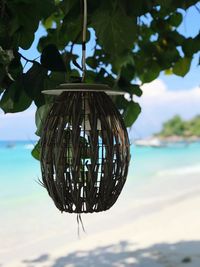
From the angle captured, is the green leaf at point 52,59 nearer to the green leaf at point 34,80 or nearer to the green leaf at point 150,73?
the green leaf at point 34,80

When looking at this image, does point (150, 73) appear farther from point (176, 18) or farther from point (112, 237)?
point (112, 237)

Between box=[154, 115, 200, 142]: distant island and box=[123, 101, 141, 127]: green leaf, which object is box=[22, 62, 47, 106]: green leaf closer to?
box=[123, 101, 141, 127]: green leaf

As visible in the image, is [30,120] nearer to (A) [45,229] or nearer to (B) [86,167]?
(B) [86,167]

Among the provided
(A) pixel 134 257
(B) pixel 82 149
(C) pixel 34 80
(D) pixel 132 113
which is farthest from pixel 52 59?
(A) pixel 134 257

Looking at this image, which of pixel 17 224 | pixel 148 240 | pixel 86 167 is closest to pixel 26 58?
pixel 86 167

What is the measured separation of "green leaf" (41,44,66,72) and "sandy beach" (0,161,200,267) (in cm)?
269

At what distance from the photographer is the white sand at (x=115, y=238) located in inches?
152

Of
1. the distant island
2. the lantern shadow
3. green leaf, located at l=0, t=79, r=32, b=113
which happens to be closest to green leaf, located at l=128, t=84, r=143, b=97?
green leaf, located at l=0, t=79, r=32, b=113

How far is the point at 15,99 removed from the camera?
0.93 meters

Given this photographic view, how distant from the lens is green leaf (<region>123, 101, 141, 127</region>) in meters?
1.30

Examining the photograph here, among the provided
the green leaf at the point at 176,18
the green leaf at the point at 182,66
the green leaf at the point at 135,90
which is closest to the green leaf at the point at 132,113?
the green leaf at the point at 135,90

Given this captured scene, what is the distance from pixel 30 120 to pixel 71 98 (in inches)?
10.5

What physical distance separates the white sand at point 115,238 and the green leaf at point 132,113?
227 cm

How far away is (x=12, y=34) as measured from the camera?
0.92 m
